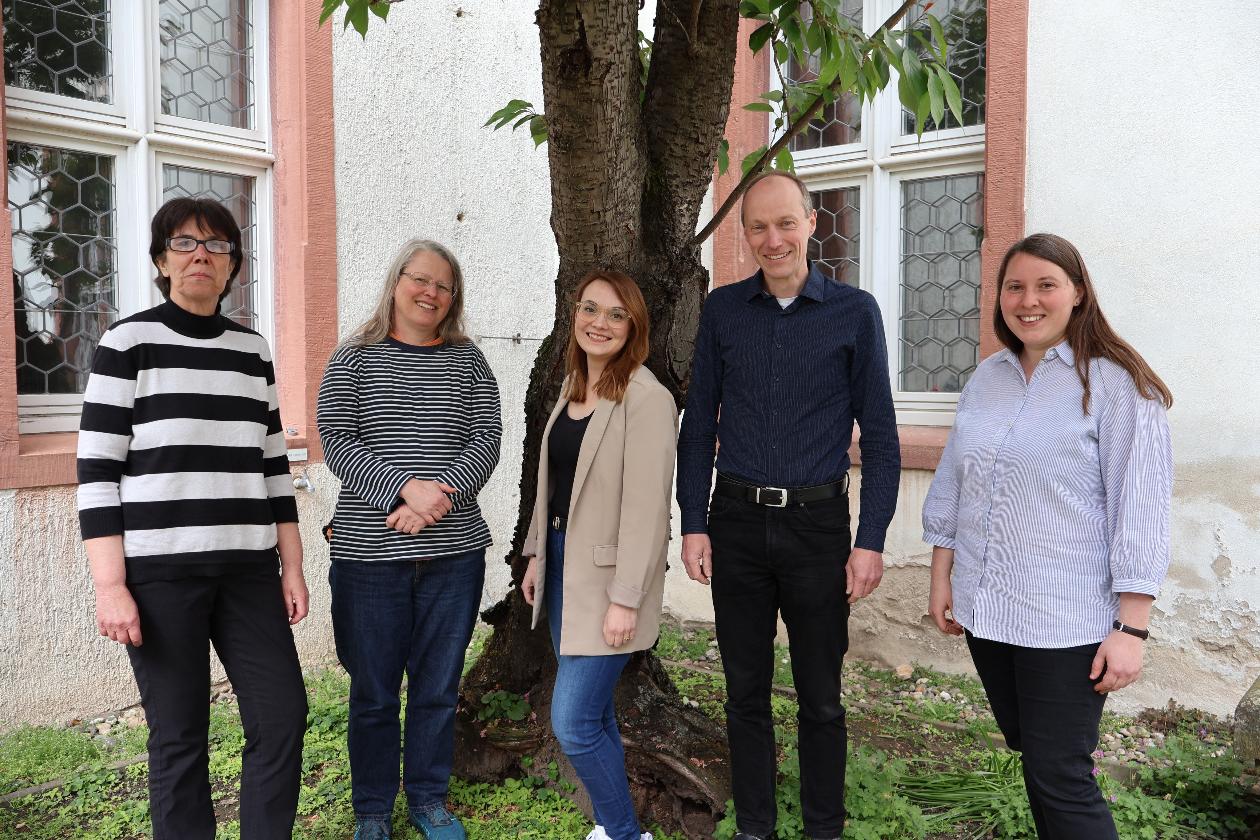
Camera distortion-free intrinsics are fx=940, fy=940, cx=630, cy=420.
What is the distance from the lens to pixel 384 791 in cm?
314

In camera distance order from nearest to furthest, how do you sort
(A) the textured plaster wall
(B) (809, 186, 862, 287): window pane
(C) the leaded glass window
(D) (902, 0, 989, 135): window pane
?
(A) the textured plaster wall → (C) the leaded glass window → (D) (902, 0, 989, 135): window pane → (B) (809, 186, 862, 287): window pane

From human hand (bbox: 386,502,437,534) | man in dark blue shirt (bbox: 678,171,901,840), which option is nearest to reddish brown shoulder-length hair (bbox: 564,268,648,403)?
man in dark blue shirt (bbox: 678,171,901,840)

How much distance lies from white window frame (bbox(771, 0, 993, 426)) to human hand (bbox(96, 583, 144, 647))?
4182 mm

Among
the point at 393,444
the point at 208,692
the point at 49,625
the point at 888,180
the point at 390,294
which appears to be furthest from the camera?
Result: the point at 888,180

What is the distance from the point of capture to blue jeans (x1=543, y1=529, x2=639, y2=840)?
2775 millimetres

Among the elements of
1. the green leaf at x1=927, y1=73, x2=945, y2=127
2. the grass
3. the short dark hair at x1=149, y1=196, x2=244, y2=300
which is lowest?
the grass

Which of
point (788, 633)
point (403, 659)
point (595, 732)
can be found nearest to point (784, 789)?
point (788, 633)

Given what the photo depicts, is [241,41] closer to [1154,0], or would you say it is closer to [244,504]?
[244,504]

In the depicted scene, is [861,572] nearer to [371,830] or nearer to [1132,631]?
[1132,631]

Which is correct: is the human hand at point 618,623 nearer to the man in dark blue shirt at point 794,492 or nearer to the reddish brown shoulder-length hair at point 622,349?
the man in dark blue shirt at point 794,492

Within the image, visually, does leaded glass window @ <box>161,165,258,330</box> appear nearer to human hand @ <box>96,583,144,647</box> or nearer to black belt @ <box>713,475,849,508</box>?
human hand @ <box>96,583,144,647</box>

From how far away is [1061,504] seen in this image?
7.73ft

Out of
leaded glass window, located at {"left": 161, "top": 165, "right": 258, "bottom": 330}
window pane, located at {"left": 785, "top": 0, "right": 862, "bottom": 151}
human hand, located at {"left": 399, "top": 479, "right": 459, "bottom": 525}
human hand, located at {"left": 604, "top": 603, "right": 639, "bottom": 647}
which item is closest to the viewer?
human hand, located at {"left": 604, "top": 603, "right": 639, "bottom": 647}

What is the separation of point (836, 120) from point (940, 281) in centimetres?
121
